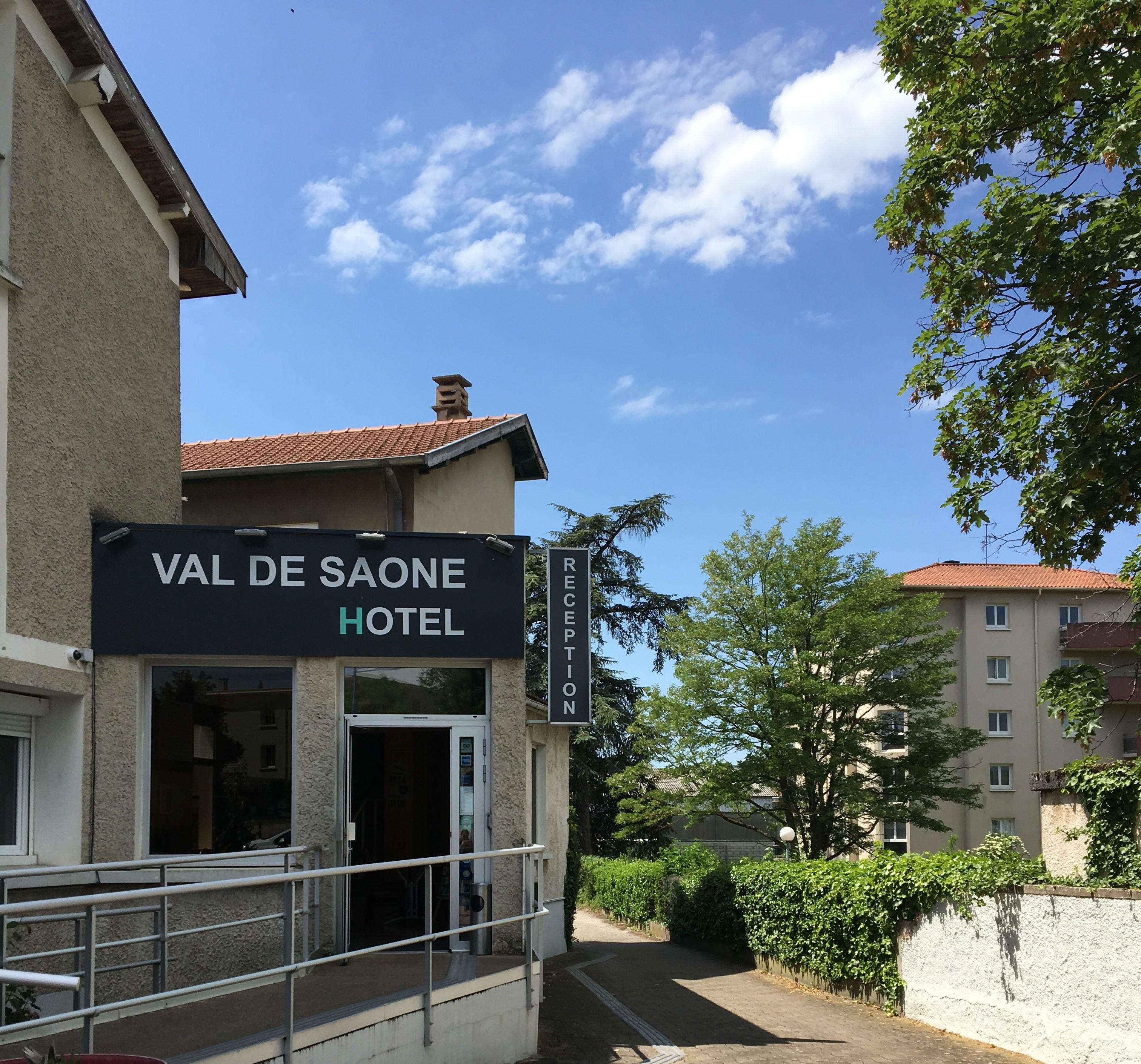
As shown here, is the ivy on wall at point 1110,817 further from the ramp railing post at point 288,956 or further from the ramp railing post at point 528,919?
the ramp railing post at point 288,956

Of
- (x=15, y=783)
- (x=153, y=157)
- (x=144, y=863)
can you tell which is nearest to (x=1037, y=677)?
(x=153, y=157)

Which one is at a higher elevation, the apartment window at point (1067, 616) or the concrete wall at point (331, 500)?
the concrete wall at point (331, 500)

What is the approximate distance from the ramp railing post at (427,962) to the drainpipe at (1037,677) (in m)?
43.2

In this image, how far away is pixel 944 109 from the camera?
40.4ft

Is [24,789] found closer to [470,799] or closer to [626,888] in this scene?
[470,799]

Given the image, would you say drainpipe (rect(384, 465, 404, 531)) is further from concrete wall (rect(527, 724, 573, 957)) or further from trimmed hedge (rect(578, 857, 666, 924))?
trimmed hedge (rect(578, 857, 666, 924))

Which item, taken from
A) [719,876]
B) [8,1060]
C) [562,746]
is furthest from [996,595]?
[8,1060]

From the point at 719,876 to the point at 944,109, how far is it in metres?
15.6

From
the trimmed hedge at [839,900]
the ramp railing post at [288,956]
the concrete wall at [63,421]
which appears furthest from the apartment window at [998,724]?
the ramp railing post at [288,956]

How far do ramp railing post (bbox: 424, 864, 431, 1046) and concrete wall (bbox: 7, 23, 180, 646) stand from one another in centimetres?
371

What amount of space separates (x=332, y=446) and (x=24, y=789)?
828 centimetres

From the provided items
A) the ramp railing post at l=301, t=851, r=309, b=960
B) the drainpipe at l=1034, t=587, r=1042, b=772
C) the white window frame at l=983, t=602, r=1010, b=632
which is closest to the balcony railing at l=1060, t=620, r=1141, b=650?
the drainpipe at l=1034, t=587, r=1042, b=772

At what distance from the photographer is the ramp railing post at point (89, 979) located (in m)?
5.14

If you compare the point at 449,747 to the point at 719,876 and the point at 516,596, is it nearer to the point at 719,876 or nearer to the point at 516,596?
the point at 516,596
